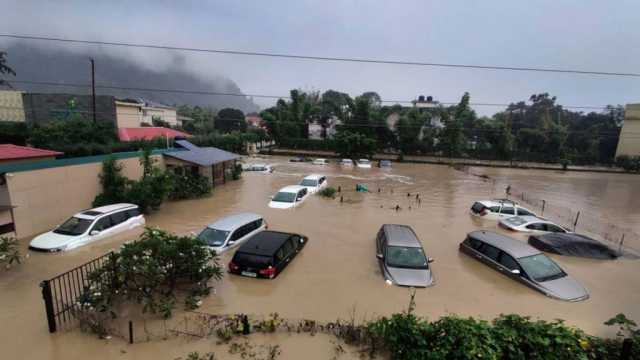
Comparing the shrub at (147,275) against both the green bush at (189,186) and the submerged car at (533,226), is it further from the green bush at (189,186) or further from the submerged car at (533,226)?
the submerged car at (533,226)

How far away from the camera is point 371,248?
12.5 metres

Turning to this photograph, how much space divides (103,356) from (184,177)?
1497 centimetres

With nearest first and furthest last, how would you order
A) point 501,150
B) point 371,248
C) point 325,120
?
point 371,248 < point 501,150 < point 325,120

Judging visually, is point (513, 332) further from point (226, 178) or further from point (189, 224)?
point (226, 178)

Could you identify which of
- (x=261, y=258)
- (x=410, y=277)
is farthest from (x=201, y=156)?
(x=410, y=277)

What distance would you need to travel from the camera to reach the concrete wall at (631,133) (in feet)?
162

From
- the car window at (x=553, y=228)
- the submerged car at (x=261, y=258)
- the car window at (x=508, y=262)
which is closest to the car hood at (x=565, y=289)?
the car window at (x=508, y=262)

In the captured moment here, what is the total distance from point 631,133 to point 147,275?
2771 inches

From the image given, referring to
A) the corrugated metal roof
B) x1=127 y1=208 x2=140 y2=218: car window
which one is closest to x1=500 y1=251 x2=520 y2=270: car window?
x1=127 y1=208 x2=140 y2=218: car window

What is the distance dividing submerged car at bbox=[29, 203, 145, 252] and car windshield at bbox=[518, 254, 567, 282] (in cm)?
1453

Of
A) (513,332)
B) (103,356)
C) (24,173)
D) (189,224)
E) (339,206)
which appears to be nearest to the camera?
(513,332)

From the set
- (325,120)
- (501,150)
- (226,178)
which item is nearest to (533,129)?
(501,150)

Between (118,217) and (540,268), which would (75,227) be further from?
(540,268)

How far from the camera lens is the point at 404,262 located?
31.5 feet
